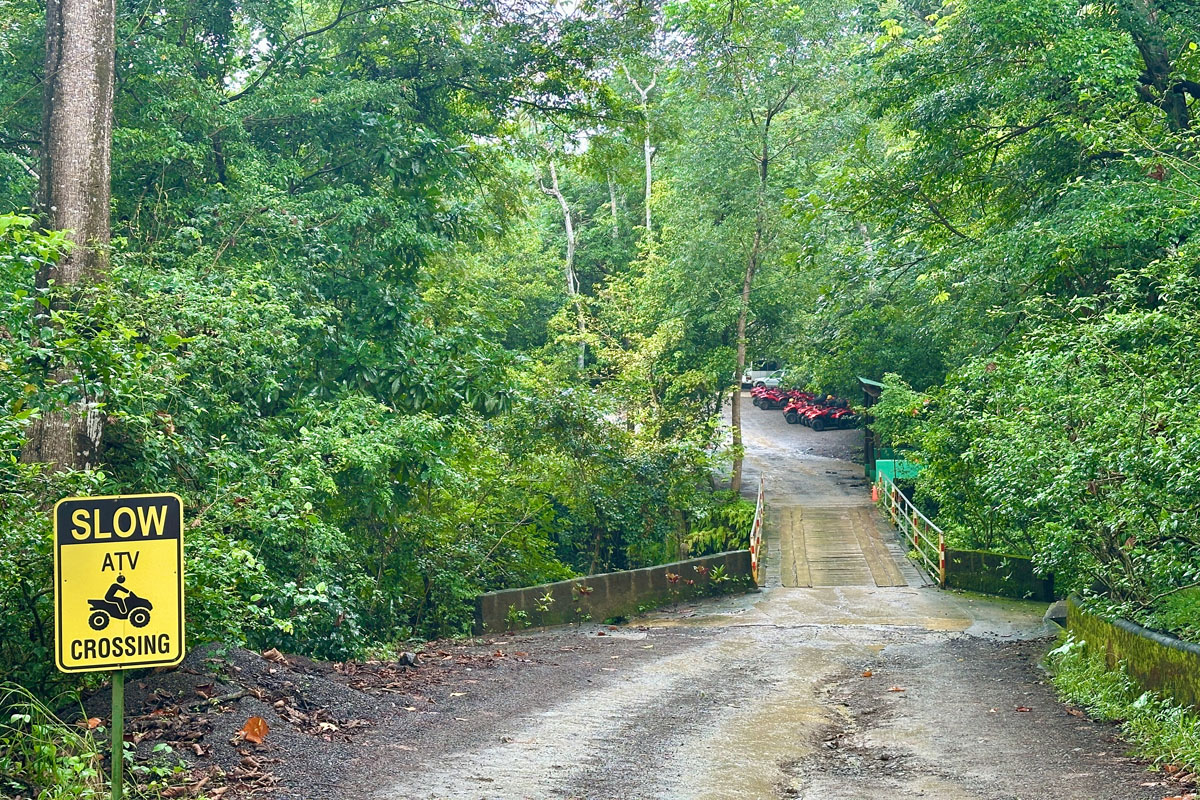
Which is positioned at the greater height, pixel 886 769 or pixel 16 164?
pixel 16 164

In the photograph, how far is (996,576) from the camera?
2148cm

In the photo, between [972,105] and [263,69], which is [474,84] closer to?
[263,69]

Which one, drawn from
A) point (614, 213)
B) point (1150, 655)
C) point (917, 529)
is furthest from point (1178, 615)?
point (614, 213)

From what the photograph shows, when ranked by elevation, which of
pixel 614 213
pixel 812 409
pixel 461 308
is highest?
pixel 614 213

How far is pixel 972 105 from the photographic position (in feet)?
57.7

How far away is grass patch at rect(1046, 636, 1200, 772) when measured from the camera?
7574mm

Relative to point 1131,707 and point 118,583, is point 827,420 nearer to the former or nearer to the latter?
point 1131,707

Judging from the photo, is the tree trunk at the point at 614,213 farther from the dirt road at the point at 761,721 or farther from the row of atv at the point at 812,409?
the dirt road at the point at 761,721

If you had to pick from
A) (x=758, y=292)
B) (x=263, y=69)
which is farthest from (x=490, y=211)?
(x=758, y=292)

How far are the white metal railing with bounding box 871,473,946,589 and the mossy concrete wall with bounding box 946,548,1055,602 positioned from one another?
11.0 inches

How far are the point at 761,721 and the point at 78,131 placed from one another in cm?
862

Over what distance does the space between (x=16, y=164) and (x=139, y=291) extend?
4281 millimetres

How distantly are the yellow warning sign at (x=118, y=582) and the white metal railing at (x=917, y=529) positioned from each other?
19.1 m

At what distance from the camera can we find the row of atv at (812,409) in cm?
5126
